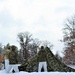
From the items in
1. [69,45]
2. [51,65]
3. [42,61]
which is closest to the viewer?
[42,61]

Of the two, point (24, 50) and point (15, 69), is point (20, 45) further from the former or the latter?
point (15, 69)

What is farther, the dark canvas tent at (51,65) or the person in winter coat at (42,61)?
the dark canvas tent at (51,65)

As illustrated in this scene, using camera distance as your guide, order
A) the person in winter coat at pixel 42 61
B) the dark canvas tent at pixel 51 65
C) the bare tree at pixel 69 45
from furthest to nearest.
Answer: the bare tree at pixel 69 45 < the dark canvas tent at pixel 51 65 < the person in winter coat at pixel 42 61

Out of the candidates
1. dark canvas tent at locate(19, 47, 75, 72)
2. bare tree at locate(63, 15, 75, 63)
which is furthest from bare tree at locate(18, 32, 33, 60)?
dark canvas tent at locate(19, 47, 75, 72)

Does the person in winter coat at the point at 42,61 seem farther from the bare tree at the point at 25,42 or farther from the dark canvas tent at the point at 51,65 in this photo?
the bare tree at the point at 25,42

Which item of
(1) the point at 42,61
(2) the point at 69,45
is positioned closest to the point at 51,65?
(1) the point at 42,61

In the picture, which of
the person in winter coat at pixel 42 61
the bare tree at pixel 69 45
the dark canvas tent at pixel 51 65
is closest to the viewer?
the person in winter coat at pixel 42 61

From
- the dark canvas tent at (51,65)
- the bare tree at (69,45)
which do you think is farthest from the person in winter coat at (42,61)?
the bare tree at (69,45)

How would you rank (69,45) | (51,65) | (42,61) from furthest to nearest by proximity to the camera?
(69,45) < (51,65) < (42,61)

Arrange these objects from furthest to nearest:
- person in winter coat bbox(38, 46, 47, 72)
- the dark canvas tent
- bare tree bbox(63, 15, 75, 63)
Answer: bare tree bbox(63, 15, 75, 63)
the dark canvas tent
person in winter coat bbox(38, 46, 47, 72)

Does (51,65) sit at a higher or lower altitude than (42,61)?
lower

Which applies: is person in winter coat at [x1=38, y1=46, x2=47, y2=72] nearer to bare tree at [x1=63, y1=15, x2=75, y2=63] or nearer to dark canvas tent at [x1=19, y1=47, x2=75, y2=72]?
dark canvas tent at [x1=19, y1=47, x2=75, y2=72]

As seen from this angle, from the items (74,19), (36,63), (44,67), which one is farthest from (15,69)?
(74,19)

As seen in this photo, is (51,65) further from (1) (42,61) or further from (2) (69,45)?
(2) (69,45)
